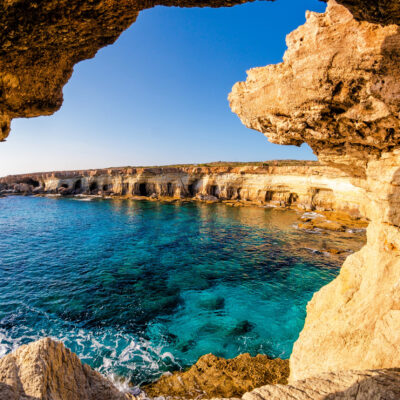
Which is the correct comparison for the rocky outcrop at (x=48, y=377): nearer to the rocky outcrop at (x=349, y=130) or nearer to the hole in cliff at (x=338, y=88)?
the rocky outcrop at (x=349, y=130)

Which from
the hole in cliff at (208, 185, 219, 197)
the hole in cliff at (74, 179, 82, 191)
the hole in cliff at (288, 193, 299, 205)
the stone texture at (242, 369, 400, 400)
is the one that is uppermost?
the hole in cliff at (74, 179, 82, 191)

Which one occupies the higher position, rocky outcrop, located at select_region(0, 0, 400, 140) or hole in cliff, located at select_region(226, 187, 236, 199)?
rocky outcrop, located at select_region(0, 0, 400, 140)

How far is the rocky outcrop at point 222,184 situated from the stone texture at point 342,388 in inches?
1136

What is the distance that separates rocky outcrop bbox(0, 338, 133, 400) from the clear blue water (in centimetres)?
431

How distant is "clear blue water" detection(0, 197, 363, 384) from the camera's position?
8711 mm

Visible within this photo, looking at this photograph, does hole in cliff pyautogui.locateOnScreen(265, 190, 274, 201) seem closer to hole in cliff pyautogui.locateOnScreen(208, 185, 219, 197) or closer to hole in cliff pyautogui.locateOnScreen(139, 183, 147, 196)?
hole in cliff pyautogui.locateOnScreen(208, 185, 219, 197)

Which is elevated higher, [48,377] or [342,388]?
[48,377]

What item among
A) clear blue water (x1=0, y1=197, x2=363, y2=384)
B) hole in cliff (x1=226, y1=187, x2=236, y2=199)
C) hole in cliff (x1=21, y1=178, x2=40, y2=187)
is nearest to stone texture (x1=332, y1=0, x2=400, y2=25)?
clear blue water (x1=0, y1=197, x2=363, y2=384)

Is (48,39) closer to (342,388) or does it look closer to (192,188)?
(342,388)

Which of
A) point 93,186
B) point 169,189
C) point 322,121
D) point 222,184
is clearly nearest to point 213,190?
point 222,184

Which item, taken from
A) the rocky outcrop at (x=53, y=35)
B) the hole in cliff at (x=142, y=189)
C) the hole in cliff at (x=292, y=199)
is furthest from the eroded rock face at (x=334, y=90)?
the hole in cliff at (x=142, y=189)

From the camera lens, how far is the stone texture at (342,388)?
3.21 metres

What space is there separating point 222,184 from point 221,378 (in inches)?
1709

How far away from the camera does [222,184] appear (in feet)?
160
